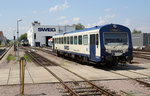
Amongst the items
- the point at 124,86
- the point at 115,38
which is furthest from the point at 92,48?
the point at 124,86

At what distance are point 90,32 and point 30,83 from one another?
7429 millimetres

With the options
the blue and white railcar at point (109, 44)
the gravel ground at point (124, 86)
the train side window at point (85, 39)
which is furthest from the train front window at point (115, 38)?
the gravel ground at point (124, 86)

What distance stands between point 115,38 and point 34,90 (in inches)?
324

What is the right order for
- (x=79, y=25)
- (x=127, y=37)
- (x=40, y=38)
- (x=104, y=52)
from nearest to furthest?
(x=104, y=52) < (x=127, y=37) < (x=40, y=38) < (x=79, y=25)

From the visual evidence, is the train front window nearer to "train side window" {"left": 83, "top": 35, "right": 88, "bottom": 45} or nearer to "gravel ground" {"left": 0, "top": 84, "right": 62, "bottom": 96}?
"train side window" {"left": 83, "top": 35, "right": 88, "bottom": 45}

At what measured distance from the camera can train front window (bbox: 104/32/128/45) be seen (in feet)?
49.6

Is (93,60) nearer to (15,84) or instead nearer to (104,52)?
(104,52)

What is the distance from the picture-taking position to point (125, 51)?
1534cm

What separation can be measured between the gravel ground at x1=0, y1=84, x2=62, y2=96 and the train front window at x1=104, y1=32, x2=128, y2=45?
6348mm

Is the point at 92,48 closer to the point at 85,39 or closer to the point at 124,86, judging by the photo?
the point at 85,39

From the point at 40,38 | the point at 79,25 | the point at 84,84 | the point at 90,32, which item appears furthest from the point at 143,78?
the point at 79,25

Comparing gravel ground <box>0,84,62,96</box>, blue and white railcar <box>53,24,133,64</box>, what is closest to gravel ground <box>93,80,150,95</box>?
gravel ground <box>0,84,62,96</box>

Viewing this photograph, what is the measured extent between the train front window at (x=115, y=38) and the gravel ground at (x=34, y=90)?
Answer: 6348mm

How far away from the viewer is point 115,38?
1538 centimetres
